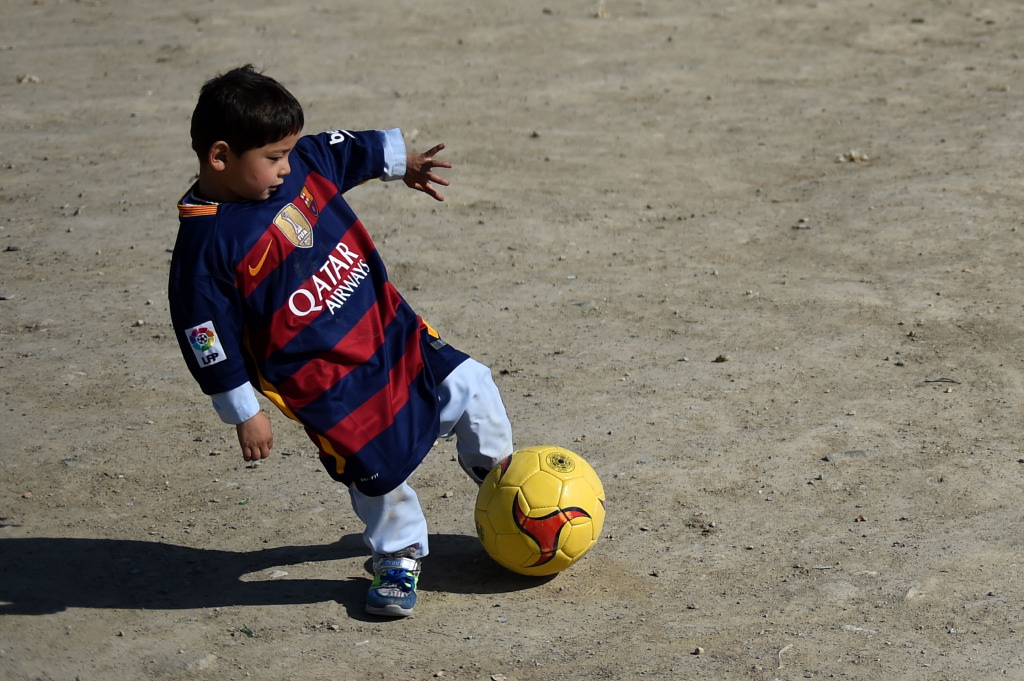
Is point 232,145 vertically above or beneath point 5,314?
above

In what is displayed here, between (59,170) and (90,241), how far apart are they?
4.76 feet

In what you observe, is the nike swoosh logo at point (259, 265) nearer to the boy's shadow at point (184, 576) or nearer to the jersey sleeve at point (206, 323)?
the jersey sleeve at point (206, 323)

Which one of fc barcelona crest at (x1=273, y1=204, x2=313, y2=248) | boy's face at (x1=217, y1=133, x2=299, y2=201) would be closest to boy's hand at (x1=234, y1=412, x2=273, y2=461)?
fc barcelona crest at (x1=273, y1=204, x2=313, y2=248)

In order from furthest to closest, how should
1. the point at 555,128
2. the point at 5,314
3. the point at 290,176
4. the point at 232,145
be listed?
the point at 555,128 < the point at 5,314 < the point at 290,176 < the point at 232,145

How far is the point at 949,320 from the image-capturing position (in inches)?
224

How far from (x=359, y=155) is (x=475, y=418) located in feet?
3.15

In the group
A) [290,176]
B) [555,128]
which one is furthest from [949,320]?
[555,128]

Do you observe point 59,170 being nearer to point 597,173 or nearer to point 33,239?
point 33,239

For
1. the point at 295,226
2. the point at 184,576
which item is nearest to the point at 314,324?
the point at 295,226

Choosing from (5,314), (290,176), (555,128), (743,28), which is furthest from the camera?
(743,28)

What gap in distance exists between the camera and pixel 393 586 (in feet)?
12.1

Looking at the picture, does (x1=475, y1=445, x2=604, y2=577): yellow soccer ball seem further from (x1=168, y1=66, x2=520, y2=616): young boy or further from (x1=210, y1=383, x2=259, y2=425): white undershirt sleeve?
(x1=210, y1=383, x2=259, y2=425): white undershirt sleeve

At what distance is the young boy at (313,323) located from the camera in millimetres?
3385

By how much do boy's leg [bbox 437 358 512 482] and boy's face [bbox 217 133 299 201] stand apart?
2.73ft
